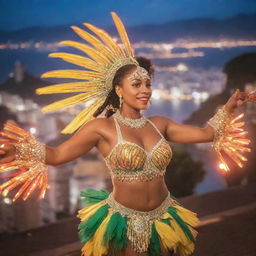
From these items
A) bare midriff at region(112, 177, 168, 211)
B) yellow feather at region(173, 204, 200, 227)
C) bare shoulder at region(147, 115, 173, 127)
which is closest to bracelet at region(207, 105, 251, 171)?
bare shoulder at region(147, 115, 173, 127)

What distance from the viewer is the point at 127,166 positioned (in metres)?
2.15

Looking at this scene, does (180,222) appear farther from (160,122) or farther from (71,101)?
(71,101)

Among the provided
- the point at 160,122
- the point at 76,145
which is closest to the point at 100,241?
the point at 76,145

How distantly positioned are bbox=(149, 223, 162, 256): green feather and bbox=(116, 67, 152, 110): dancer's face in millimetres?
773

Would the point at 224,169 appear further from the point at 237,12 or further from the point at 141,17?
the point at 237,12

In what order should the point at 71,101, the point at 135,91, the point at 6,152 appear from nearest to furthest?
the point at 6,152 → the point at 135,91 → the point at 71,101

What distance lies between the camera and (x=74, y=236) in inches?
171

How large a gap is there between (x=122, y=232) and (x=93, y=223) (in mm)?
205

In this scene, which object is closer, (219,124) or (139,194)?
(139,194)

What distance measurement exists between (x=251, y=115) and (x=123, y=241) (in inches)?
239

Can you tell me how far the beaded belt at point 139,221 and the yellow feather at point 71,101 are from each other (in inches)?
26.8

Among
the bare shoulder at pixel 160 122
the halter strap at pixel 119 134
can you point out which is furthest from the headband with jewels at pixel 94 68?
the bare shoulder at pixel 160 122

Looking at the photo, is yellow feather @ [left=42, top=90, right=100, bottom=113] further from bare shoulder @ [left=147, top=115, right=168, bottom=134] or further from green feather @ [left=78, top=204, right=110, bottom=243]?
green feather @ [left=78, top=204, right=110, bottom=243]

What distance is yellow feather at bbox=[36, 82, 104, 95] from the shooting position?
7.48 ft
